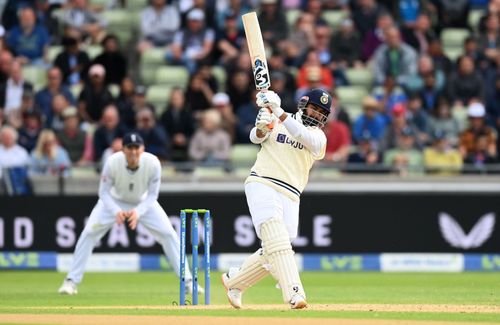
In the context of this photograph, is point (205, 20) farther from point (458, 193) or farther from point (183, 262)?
point (183, 262)

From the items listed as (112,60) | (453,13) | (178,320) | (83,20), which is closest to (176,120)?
(112,60)

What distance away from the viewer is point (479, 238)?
17.1 metres

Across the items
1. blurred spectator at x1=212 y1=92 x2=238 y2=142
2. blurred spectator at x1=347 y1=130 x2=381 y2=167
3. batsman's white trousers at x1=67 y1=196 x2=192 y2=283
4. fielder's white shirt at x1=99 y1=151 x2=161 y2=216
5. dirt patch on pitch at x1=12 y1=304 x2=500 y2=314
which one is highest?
blurred spectator at x1=212 y1=92 x2=238 y2=142

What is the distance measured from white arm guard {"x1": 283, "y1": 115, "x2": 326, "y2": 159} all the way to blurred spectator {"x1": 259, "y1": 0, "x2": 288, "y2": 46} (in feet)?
29.6

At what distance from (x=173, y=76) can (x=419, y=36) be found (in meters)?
3.77

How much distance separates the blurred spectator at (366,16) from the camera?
64.4 ft

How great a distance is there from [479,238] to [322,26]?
419 cm

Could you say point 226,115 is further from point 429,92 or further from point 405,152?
point 429,92

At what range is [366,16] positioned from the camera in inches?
776

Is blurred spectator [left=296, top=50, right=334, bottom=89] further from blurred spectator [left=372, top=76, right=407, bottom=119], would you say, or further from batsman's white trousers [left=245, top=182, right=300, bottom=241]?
batsman's white trousers [left=245, top=182, right=300, bottom=241]

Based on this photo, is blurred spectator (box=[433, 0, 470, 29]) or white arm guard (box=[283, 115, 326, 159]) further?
blurred spectator (box=[433, 0, 470, 29])

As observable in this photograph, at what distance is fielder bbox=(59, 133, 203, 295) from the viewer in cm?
1291

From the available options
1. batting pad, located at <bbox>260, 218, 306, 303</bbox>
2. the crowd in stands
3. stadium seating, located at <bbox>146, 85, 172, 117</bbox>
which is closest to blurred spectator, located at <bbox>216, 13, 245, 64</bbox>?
the crowd in stands

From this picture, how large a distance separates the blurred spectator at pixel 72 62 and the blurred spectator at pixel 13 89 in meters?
0.80
